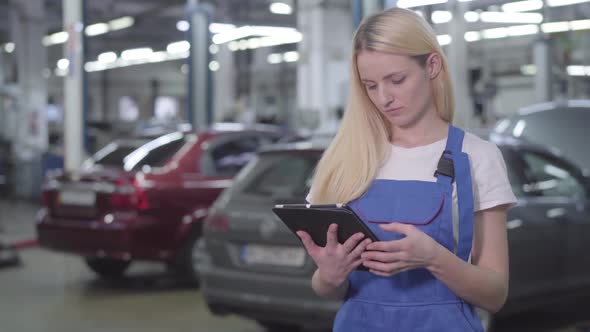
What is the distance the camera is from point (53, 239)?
27.8ft

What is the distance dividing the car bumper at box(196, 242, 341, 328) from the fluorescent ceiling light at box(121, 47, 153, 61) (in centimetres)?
3664

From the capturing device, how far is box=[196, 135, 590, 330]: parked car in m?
5.63

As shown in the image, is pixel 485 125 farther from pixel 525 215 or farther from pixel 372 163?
pixel 372 163

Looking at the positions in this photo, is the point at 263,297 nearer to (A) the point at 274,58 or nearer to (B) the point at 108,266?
(B) the point at 108,266

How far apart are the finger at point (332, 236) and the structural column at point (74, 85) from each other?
34.8 feet

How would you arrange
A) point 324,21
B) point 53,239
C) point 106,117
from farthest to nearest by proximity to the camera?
1. point 106,117
2. point 324,21
3. point 53,239

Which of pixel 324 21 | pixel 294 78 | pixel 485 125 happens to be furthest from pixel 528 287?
pixel 294 78

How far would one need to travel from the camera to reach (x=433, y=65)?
6.95 ft

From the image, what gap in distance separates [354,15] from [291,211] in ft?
23.2

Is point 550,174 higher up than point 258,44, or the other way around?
point 258,44

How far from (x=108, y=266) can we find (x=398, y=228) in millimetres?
7806

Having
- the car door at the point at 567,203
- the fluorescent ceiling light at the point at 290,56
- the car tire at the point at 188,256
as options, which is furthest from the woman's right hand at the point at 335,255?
the fluorescent ceiling light at the point at 290,56

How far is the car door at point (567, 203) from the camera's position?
6191 millimetres

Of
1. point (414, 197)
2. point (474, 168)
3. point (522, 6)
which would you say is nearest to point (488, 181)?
point (474, 168)
